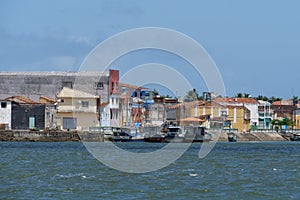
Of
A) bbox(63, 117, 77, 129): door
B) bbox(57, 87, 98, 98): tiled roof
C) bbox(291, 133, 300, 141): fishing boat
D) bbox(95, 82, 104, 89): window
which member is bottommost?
Answer: bbox(291, 133, 300, 141): fishing boat

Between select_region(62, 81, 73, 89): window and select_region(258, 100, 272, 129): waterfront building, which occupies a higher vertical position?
select_region(62, 81, 73, 89): window

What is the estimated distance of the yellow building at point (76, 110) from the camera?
100250mm

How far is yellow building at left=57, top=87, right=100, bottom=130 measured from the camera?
10025 cm

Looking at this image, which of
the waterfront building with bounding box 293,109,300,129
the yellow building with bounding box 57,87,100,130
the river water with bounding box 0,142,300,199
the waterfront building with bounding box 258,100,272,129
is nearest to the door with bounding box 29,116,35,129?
the yellow building with bounding box 57,87,100,130

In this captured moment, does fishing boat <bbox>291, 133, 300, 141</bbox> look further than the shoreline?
Yes

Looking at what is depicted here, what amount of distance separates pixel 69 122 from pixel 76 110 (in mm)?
1778

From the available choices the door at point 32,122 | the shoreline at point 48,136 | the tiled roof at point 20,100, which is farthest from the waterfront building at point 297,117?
the door at point 32,122

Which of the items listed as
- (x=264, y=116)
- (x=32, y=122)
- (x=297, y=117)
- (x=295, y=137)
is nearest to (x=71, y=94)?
(x=32, y=122)

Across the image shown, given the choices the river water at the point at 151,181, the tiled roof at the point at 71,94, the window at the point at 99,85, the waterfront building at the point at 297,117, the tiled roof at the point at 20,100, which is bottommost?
the river water at the point at 151,181

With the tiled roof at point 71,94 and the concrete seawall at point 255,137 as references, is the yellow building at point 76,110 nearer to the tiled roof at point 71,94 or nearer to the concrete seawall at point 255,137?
the tiled roof at point 71,94

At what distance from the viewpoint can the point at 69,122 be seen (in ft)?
330

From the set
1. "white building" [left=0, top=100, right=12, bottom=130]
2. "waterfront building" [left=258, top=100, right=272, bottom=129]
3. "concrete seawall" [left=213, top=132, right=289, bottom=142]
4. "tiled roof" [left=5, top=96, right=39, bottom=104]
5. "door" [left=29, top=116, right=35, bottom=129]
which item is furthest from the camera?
"waterfront building" [left=258, top=100, right=272, bottom=129]

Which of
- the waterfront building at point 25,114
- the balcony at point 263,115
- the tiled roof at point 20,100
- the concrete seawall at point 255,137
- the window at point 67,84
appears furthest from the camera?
the balcony at point 263,115

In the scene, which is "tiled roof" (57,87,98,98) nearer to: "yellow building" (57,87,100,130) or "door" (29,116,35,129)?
"yellow building" (57,87,100,130)
